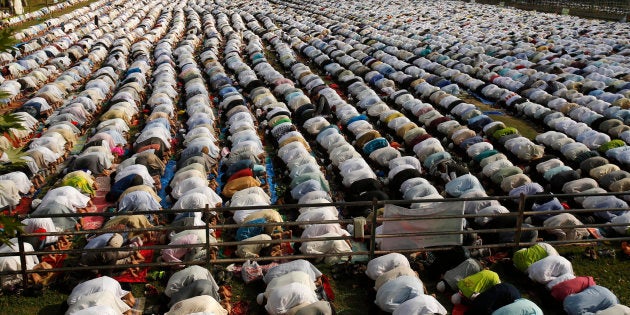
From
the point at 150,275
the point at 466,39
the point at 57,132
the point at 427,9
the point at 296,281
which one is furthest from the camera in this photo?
the point at 427,9

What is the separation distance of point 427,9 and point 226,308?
198 feet

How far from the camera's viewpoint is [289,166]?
16.3m

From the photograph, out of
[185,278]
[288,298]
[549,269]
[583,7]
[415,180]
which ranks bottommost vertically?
[583,7]

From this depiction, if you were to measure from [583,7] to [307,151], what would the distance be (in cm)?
5626

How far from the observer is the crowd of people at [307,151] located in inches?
394

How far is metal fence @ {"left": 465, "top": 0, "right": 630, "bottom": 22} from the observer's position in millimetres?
55938

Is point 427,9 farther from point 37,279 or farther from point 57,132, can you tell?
point 37,279

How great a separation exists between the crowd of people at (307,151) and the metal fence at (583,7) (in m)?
18.6

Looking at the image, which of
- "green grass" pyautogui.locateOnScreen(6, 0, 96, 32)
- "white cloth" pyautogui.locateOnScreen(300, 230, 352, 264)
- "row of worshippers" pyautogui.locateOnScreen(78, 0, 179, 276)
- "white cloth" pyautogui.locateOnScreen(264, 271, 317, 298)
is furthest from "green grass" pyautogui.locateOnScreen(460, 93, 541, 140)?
"green grass" pyautogui.locateOnScreen(6, 0, 96, 32)

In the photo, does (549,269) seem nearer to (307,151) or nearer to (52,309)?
(307,151)

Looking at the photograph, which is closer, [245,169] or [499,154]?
[245,169]

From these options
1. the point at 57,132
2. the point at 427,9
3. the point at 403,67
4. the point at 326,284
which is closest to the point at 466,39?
the point at 403,67

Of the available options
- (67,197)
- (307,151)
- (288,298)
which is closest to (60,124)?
(67,197)

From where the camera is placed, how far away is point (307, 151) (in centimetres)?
1745
